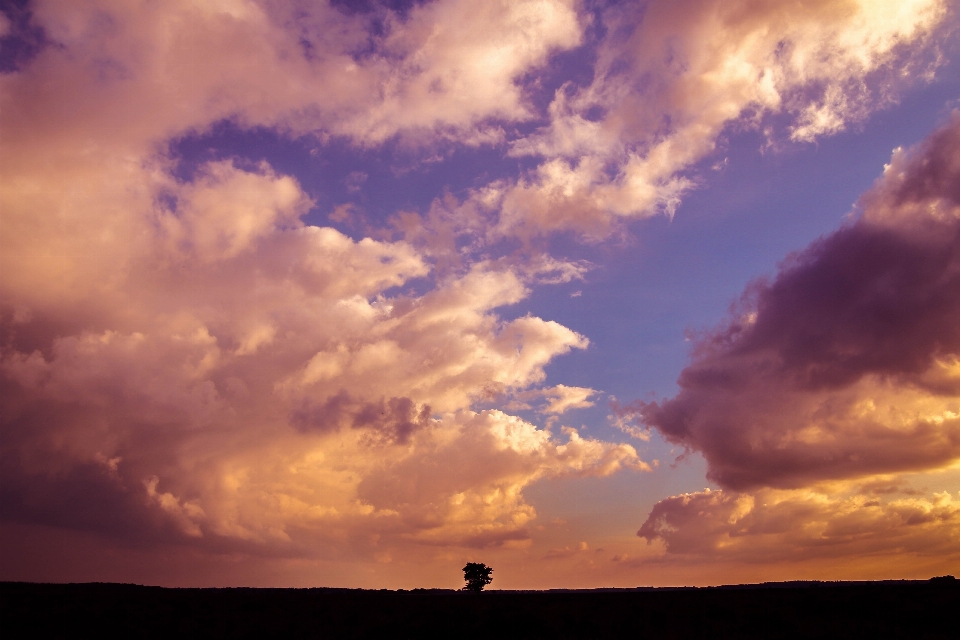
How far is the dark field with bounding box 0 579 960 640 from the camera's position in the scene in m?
39.9

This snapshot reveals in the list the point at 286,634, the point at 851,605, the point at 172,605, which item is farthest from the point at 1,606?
the point at 851,605

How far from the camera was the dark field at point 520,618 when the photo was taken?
39.9 meters

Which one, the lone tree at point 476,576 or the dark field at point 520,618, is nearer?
the dark field at point 520,618

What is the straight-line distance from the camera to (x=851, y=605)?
49.2 m

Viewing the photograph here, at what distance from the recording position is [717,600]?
56938mm

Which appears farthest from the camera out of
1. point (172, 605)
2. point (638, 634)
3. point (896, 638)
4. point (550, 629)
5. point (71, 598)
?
point (71, 598)

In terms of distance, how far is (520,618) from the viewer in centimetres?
4569

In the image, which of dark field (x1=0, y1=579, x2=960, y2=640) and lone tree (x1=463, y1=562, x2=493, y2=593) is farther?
lone tree (x1=463, y1=562, x2=493, y2=593)

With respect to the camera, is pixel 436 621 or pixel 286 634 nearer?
pixel 286 634

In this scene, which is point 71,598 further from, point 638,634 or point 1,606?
point 638,634

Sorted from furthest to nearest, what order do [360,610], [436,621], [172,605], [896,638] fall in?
[172,605] → [360,610] → [436,621] → [896,638]

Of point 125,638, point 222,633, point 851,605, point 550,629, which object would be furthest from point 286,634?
point 851,605

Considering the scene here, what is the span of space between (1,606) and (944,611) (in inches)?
3132

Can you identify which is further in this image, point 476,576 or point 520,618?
point 476,576
